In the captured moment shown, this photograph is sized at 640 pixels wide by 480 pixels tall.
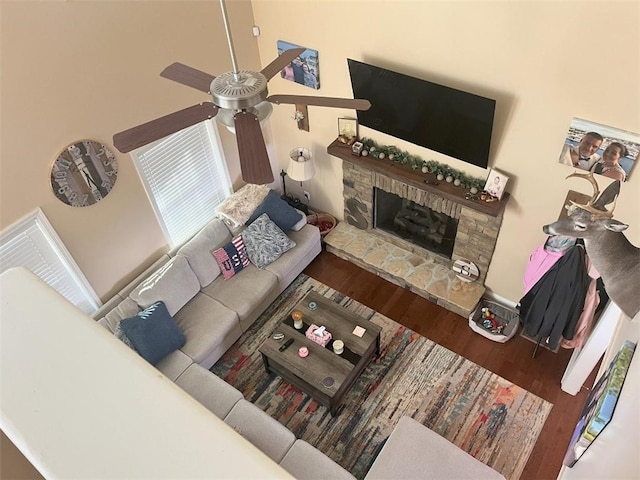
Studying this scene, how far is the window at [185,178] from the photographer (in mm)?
4969

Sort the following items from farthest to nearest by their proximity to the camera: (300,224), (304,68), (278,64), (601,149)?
(300,224) < (304,68) < (601,149) < (278,64)

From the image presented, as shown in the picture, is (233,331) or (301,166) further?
(301,166)

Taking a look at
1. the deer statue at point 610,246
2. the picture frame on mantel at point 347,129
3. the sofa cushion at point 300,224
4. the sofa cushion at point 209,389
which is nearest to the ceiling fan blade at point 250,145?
the deer statue at point 610,246

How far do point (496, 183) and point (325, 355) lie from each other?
2.21 meters

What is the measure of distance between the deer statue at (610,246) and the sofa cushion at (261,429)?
2.66m

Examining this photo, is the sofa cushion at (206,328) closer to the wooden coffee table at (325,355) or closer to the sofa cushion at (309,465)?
the wooden coffee table at (325,355)

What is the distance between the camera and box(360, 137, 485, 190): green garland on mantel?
4.74m

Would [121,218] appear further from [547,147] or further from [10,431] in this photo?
[10,431]

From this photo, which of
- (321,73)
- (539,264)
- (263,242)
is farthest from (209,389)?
(321,73)

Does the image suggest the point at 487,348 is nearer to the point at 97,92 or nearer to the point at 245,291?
the point at 245,291

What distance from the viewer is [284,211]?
5.75 m

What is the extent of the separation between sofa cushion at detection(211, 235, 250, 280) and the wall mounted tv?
1.95m

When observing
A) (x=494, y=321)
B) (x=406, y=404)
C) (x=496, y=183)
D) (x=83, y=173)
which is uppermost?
(x=83, y=173)

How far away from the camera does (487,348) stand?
5.12 m
